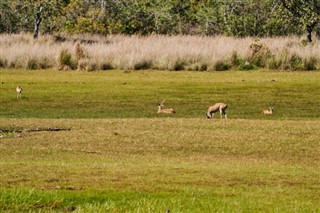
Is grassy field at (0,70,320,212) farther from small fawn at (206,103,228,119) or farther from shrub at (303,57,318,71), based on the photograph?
shrub at (303,57,318,71)

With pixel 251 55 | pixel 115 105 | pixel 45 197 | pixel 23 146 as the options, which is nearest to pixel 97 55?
pixel 251 55

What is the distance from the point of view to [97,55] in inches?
1576

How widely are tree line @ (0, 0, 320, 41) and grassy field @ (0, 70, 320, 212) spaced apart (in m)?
28.4

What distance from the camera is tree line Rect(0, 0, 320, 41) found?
60.1 meters

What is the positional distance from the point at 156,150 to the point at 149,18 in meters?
47.2

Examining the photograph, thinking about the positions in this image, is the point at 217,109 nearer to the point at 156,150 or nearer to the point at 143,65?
the point at 156,150

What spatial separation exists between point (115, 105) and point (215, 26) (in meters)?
37.3

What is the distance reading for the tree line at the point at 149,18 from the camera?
2367 inches

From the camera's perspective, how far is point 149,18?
6306 cm

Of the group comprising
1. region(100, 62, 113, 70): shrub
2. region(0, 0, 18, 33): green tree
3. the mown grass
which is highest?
the mown grass

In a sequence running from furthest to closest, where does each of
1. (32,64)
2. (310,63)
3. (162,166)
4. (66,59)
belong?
1. (32,64)
2. (66,59)
3. (310,63)
4. (162,166)

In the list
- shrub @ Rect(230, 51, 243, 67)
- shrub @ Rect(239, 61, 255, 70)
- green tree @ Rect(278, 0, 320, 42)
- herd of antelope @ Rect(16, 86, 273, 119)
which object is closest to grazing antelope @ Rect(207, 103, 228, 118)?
herd of antelope @ Rect(16, 86, 273, 119)

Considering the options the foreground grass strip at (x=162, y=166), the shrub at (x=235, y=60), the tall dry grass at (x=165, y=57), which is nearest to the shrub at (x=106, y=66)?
the tall dry grass at (x=165, y=57)

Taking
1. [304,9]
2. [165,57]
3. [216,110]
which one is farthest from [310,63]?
[216,110]
